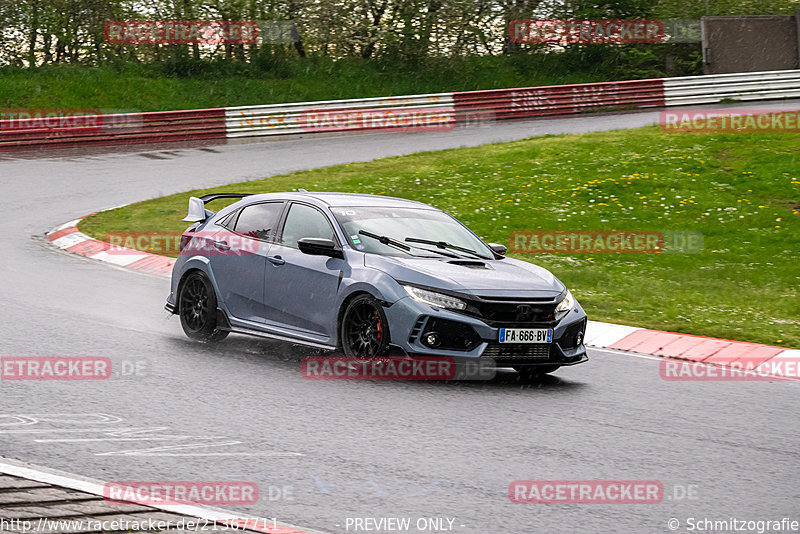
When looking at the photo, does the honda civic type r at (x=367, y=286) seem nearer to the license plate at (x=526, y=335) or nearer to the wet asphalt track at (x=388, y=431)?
the license plate at (x=526, y=335)

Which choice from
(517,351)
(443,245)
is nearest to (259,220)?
(443,245)

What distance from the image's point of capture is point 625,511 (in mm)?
5676

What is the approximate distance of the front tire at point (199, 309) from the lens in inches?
410

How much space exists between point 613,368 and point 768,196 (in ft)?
33.1

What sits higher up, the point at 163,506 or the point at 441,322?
the point at 441,322

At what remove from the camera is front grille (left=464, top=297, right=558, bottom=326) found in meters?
8.57

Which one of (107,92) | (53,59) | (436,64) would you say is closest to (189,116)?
(107,92)

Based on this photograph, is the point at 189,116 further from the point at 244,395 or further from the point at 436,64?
the point at 244,395

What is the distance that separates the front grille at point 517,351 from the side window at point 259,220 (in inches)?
104

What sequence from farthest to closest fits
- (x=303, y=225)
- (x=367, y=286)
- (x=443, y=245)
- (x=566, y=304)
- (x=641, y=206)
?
(x=641, y=206) → (x=303, y=225) → (x=443, y=245) → (x=566, y=304) → (x=367, y=286)

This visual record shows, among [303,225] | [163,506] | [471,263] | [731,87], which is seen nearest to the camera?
[163,506]

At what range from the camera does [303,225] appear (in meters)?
9.98

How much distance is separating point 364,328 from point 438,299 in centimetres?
72

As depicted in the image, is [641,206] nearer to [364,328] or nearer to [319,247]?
[319,247]
